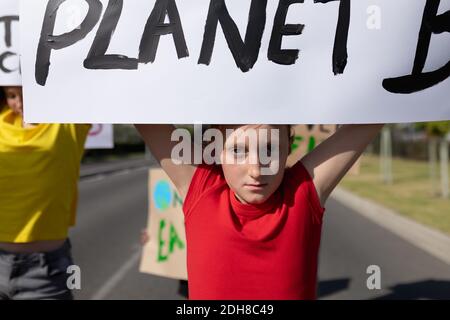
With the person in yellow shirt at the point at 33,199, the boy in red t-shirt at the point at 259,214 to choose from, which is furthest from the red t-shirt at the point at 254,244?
the person in yellow shirt at the point at 33,199

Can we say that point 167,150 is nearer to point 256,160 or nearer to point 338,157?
point 256,160

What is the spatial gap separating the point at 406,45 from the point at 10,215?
172 cm

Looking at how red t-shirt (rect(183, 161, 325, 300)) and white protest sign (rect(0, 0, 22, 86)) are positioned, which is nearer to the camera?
red t-shirt (rect(183, 161, 325, 300))

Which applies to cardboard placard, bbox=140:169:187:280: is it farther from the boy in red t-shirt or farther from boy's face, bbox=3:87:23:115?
the boy in red t-shirt

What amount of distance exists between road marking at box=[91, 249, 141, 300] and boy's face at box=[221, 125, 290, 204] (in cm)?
476

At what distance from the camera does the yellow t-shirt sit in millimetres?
2732

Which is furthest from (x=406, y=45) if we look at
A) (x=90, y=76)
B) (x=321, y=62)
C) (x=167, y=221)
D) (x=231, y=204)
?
(x=167, y=221)

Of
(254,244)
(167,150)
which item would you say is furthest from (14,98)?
(254,244)

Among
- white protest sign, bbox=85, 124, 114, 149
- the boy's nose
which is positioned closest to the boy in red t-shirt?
the boy's nose

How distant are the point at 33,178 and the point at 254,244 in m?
1.21

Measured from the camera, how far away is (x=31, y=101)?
1.84 meters

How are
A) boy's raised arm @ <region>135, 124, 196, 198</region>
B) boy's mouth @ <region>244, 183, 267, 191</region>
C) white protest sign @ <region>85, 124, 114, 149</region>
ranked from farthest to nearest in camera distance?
white protest sign @ <region>85, 124, 114, 149</region> < boy's raised arm @ <region>135, 124, 196, 198</region> < boy's mouth @ <region>244, 183, 267, 191</region>

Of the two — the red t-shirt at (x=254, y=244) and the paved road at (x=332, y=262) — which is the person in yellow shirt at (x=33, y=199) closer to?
the red t-shirt at (x=254, y=244)
